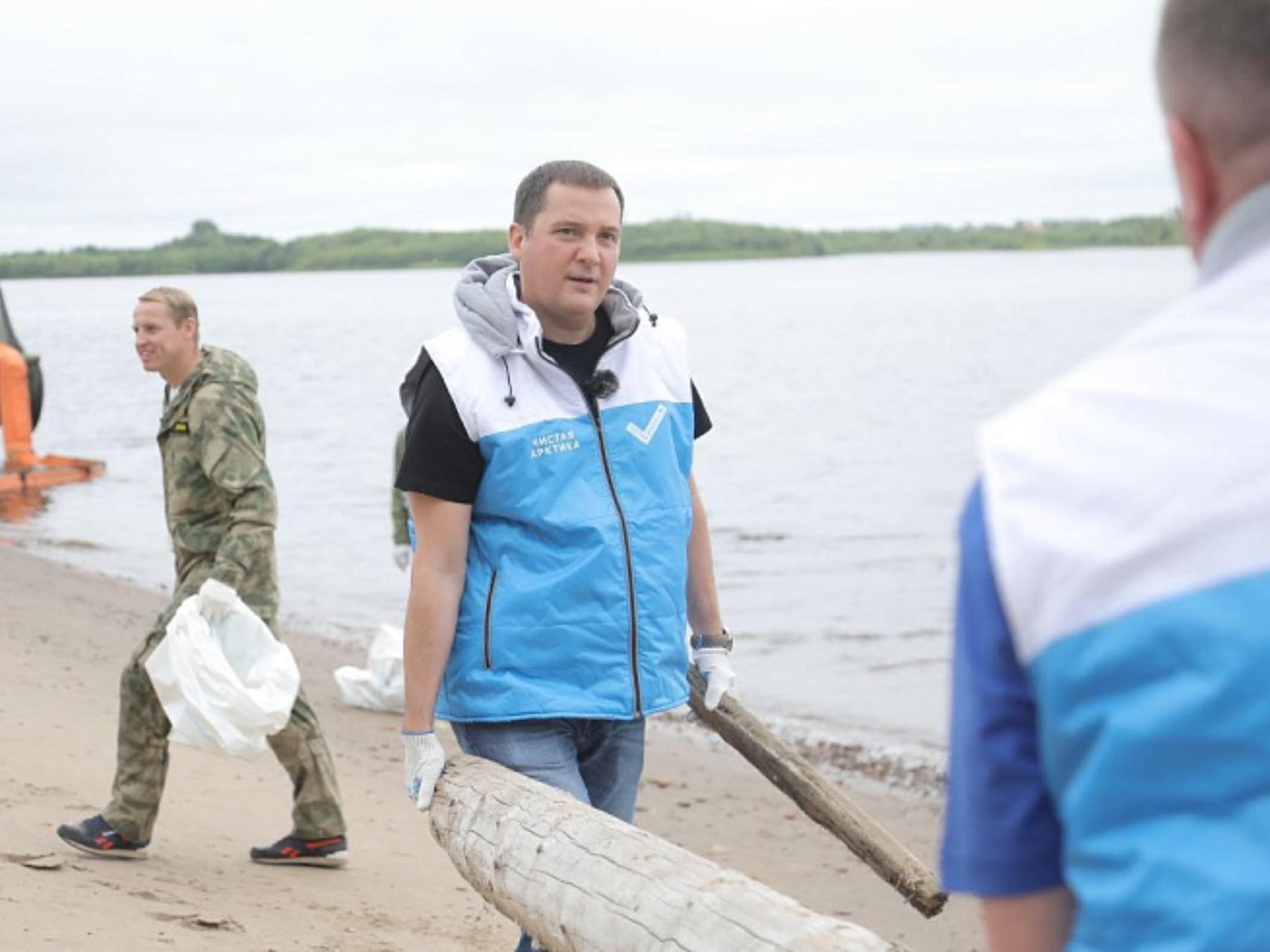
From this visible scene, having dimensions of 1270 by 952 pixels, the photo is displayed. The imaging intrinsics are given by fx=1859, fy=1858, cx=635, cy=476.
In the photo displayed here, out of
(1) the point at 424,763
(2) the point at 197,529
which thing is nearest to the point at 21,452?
(2) the point at 197,529

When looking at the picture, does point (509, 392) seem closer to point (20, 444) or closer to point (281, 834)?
point (281, 834)

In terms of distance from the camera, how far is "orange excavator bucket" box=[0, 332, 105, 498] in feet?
61.2

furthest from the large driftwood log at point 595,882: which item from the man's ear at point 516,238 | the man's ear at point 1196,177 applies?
the man's ear at point 1196,177

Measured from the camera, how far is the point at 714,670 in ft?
15.1

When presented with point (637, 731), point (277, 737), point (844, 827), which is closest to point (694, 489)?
point (637, 731)

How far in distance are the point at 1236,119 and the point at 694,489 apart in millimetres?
3085

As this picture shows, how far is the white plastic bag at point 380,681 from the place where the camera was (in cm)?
994

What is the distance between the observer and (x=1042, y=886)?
1.55 meters

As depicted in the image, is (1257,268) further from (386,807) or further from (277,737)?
(386,807)

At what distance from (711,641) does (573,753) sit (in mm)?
591

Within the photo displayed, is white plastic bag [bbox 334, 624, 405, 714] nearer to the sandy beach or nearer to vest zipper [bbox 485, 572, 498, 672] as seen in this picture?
the sandy beach

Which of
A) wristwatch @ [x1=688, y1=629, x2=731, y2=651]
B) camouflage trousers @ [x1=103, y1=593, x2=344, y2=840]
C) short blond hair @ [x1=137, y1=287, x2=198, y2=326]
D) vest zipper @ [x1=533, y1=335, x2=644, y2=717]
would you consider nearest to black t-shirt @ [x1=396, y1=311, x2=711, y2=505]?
vest zipper @ [x1=533, y1=335, x2=644, y2=717]

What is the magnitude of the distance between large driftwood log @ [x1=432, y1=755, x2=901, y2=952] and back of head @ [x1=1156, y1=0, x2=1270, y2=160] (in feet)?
6.00

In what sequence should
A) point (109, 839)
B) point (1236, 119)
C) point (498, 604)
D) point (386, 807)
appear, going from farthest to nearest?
point (386, 807), point (109, 839), point (498, 604), point (1236, 119)
